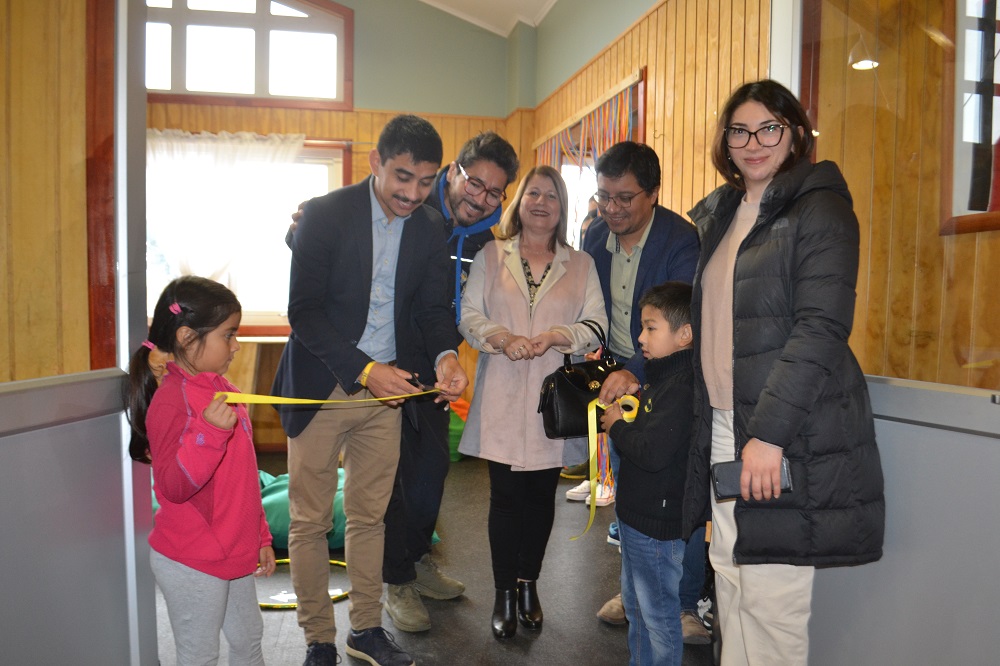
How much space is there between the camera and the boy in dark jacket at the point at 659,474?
6.73ft

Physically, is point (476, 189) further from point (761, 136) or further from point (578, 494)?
point (578, 494)

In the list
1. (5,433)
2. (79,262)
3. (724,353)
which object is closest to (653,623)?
(724,353)

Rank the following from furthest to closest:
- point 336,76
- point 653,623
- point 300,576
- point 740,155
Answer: point 336,76, point 300,576, point 653,623, point 740,155

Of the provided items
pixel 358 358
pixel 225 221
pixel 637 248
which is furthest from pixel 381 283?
pixel 225 221

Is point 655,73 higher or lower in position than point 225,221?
higher

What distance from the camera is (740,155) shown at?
1.83m

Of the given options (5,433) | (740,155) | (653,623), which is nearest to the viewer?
(5,433)

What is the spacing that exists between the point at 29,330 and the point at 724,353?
1.61 meters

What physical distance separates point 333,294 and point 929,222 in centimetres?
160

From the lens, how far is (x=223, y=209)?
24.1ft

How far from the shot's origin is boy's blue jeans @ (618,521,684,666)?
6.76ft

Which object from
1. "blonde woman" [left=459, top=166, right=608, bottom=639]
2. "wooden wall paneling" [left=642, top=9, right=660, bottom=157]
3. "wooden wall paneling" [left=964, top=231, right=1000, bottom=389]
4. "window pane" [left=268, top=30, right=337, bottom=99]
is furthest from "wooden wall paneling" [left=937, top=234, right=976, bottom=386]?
"window pane" [left=268, top=30, right=337, bottom=99]

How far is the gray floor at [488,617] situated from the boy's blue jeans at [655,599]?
0.48 meters

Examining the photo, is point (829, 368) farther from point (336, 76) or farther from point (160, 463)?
point (336, 76)
